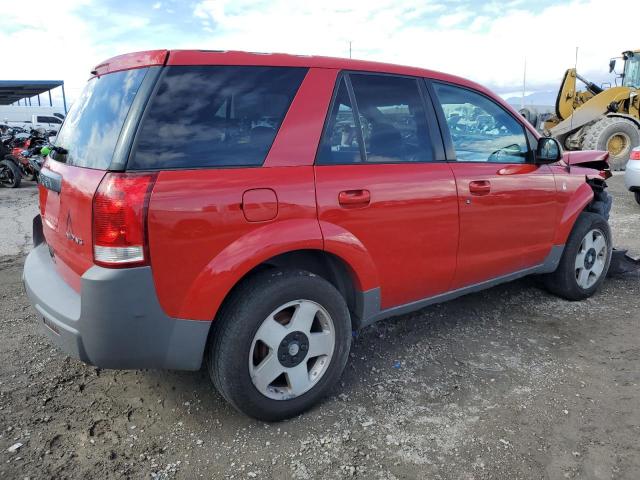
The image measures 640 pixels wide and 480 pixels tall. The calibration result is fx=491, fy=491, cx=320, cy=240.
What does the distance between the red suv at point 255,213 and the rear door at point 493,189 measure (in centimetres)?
2

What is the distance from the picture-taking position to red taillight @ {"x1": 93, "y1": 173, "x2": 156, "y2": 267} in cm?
200

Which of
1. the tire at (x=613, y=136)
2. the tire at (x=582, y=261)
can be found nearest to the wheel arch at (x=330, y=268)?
the tire at (x=582, y=261)

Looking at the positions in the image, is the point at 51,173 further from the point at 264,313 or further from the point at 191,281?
the point at 264,313

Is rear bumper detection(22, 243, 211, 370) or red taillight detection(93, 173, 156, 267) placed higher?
red taillight detection(93, 173, 156, 267)

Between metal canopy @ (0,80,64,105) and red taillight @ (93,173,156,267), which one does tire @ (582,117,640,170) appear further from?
metal canopy @ (0,80,64,105)

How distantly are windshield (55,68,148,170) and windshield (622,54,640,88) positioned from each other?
15.3 metres

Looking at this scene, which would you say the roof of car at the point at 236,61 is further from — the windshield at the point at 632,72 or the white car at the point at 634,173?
the windshield at the point at 632,72

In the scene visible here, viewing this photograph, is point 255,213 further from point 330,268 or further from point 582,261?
point 582,261

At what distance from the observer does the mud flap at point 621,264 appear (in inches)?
190

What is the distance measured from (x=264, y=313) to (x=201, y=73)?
3.80 feet

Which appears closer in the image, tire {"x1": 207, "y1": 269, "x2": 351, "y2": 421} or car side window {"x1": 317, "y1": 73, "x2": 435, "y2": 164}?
tire {"x1": 207, "y1": 269, "x2": 351, "y2": 421}

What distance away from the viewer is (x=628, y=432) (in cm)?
249

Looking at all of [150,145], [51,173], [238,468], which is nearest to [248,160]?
[150,145]

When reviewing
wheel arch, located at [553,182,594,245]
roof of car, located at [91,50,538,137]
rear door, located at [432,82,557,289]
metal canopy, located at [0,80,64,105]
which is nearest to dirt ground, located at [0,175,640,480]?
rear door, located at [432,82,557,289]
